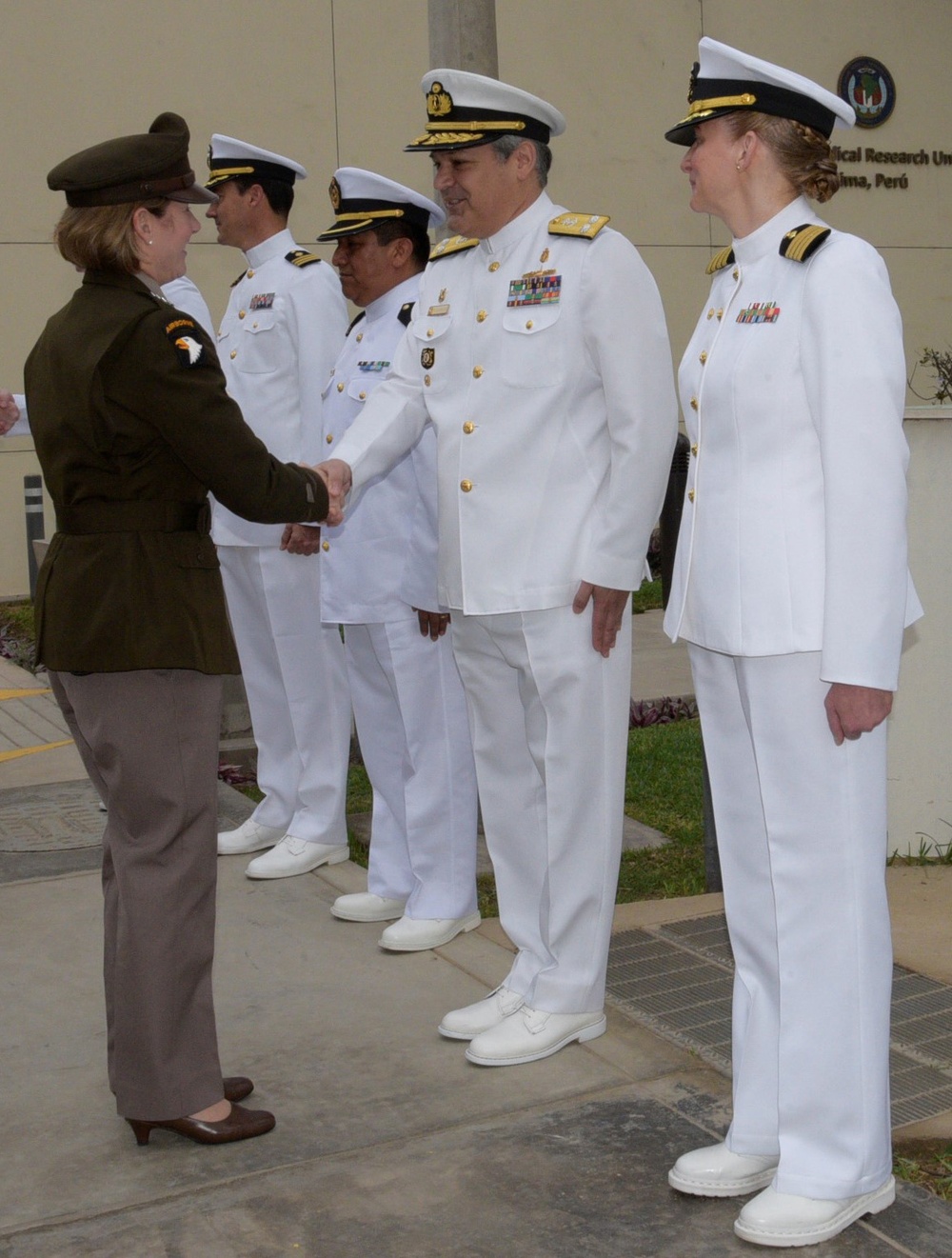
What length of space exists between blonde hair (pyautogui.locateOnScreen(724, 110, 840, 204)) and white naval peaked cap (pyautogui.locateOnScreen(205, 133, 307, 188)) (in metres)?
2.74

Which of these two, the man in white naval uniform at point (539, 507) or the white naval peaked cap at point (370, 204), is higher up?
the white naval peaked cap at point (370, 204)

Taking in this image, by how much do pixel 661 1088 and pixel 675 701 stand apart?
472cm

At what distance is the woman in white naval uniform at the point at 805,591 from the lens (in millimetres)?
2643

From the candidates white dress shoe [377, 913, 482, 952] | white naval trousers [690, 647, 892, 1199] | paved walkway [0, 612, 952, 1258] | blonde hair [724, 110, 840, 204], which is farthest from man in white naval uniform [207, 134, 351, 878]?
white naval trousers [690, 647, 892, 1199]

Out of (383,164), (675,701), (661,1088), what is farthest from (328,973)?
(383,164)

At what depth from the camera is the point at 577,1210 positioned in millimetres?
2922

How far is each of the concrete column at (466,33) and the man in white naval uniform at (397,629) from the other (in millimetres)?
777

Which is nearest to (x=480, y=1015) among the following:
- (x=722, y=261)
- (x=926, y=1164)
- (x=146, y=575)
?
(x=926, y=1164)

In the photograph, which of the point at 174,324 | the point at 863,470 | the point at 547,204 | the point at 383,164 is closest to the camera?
the point at 863,470

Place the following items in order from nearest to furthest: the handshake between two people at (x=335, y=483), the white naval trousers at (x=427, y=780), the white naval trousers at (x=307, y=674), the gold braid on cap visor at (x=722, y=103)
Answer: the gold braid on cap visor at (x=722, y=103)
the handshake between two people at (x=335, y=483)
the white naval trousers at (x=427, y=780)
the white naval trousers at (x=307, y=674)

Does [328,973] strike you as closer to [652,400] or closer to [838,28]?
[652,400]

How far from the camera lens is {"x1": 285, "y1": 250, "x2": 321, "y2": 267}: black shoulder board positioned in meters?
5.23

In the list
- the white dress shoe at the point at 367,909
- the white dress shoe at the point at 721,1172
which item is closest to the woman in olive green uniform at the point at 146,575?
the white dress shoe at the point at 721,1172

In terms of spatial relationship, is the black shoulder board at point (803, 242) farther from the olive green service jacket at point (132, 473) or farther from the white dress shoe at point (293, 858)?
the white dress shoe at point (293, 858)
